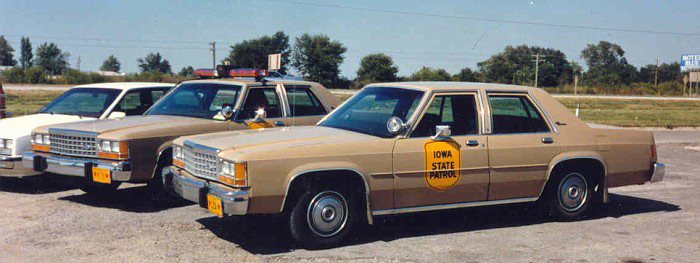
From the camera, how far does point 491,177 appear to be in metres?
6.93

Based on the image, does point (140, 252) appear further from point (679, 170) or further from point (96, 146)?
point (679, 170)

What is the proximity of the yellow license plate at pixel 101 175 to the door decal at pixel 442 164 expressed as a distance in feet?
11.4

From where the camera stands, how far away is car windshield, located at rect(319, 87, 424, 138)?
683 cm

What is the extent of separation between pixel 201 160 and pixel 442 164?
2.21 metres

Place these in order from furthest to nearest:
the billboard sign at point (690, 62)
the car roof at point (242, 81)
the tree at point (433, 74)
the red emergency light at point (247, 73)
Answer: the billboard sign at point (690, 62) → the tree at point (433, 74) → the red emergency light at point (247, 73) → the car roof at point (242, 81)

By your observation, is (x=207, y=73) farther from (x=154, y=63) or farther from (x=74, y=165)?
(x=154, y=63)

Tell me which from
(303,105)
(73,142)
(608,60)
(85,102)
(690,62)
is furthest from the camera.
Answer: (690,62)

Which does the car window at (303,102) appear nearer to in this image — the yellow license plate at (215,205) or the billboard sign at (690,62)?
the yellow license plate at (215,205)

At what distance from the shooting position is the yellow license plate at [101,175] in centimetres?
767

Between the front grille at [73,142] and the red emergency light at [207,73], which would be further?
the red emergency light at [207,73]

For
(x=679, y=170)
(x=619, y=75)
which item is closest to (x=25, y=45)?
(x=619, y=75)

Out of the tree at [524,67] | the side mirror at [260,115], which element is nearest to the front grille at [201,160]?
the side mirror at [260,115]

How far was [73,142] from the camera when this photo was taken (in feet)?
26.5

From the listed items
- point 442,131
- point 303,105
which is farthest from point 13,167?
point 442,131
